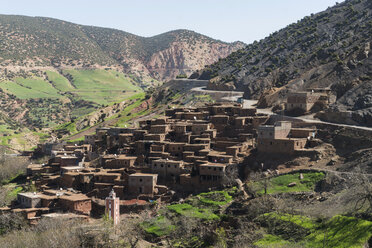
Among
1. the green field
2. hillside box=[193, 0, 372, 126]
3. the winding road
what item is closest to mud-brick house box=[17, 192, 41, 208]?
the winding road

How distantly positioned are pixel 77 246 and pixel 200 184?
15.4m

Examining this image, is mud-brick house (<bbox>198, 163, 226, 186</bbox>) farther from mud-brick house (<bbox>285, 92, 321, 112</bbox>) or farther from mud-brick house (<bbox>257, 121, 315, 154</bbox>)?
mud-brick house (<bbox>285, 92, 321, 112</bbox>)

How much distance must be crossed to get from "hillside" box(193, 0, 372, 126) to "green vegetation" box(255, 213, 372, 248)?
1921cm

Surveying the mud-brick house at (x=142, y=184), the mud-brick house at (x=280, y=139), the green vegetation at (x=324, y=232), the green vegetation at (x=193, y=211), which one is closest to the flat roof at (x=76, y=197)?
the mud-brick house at (x=142, y=184)

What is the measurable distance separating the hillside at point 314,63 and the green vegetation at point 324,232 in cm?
1921

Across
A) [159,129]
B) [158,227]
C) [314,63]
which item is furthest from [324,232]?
[314,63]

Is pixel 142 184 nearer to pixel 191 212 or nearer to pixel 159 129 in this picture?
pixel 191 212

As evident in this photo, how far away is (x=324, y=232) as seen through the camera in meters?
26.9

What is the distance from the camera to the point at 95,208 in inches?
1597

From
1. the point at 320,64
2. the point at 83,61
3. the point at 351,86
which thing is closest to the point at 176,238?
the point at 351,86

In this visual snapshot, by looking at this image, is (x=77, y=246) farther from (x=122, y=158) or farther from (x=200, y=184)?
(x=122, y=158)

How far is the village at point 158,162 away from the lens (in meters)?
40.4

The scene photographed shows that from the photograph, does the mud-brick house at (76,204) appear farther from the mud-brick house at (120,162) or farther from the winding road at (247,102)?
the winding road at (247,102)

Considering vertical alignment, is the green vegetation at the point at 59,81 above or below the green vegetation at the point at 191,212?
above
